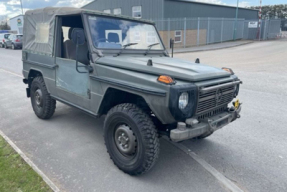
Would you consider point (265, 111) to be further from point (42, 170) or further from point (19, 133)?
point (19, 133)

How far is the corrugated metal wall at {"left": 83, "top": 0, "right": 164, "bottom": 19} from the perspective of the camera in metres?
23.9

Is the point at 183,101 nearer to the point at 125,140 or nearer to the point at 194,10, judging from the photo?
the point at 125,140

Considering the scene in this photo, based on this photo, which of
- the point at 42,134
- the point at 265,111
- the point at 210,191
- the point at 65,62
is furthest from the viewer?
the point at 265,111

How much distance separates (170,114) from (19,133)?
3216 mm

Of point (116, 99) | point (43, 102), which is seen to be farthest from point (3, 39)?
point (116, 99)

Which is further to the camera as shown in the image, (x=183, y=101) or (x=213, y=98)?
(x=213, y=98)

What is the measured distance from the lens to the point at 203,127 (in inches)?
119

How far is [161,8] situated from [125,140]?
73.2 ft

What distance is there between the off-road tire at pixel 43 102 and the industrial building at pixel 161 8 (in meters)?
20.4

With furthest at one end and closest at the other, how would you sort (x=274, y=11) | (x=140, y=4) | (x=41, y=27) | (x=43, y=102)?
(x=274, y=11), (x=140, y=4), (x=43, y=102), (x=41, y=27)

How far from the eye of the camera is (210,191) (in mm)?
2961

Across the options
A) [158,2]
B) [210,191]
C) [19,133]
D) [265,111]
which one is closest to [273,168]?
[210,191]

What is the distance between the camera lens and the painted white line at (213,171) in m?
3.03

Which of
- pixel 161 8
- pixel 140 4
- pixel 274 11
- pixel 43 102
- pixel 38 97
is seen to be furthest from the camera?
pixel 274 11
